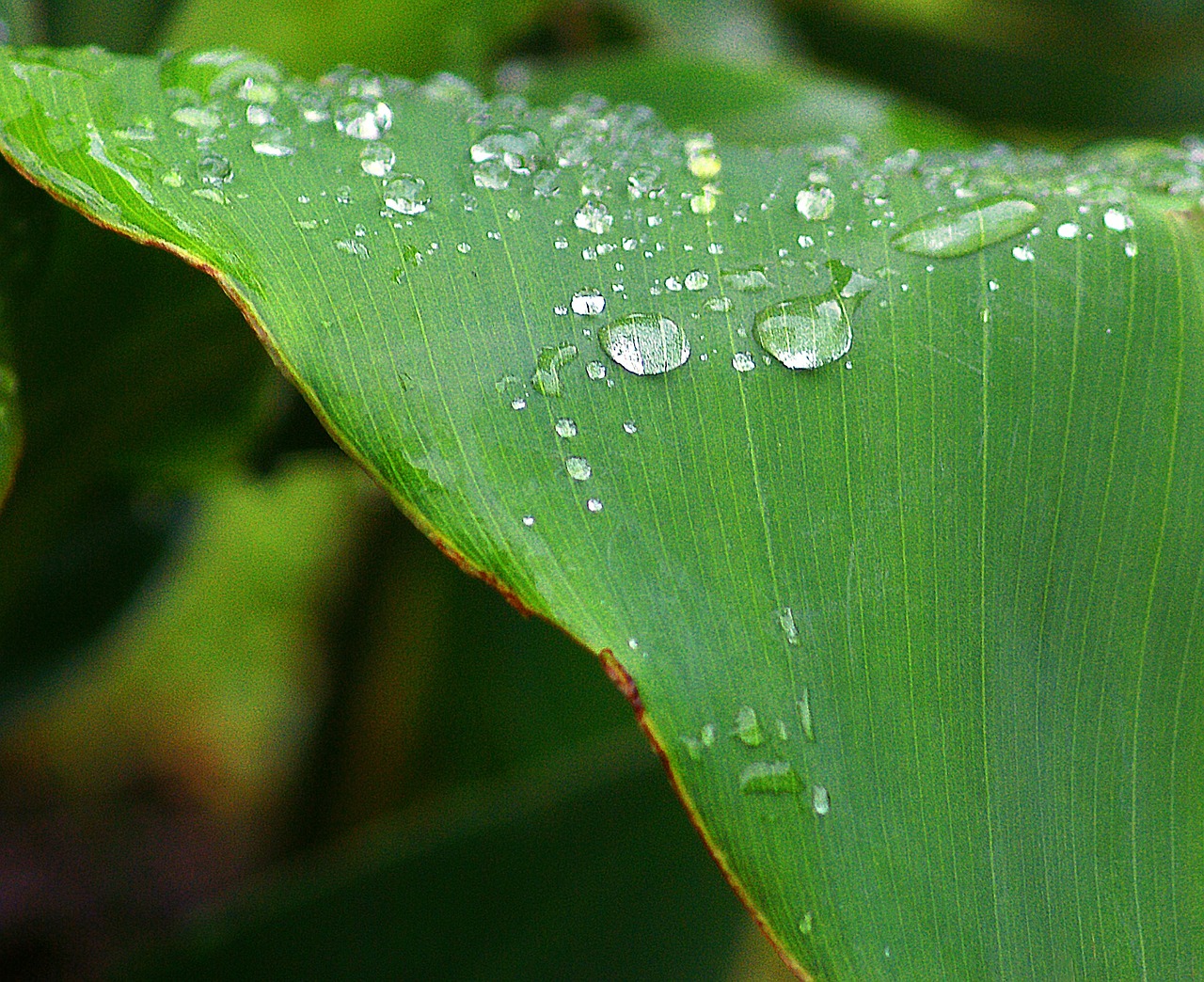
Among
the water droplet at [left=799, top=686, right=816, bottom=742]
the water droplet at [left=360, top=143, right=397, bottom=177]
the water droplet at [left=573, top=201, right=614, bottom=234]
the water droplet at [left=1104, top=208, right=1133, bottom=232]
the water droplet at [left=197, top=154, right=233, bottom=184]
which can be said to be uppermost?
the water droplet at [left=197, top=154, right=233, bottom=184]

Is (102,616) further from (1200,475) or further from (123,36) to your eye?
(1200,475)

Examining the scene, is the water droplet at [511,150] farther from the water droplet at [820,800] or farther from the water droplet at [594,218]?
the water droplet at [820,800]

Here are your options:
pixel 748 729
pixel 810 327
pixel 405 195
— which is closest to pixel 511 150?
pixel 405 195

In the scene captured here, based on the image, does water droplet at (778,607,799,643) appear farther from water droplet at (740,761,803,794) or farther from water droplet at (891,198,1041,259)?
water droplet at (891,198,1041,259)

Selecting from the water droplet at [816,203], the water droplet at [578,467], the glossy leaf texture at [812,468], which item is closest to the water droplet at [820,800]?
the glossy leaf texture at [812,468]

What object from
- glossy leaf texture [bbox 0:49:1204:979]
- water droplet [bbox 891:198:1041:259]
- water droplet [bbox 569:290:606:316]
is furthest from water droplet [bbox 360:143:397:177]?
water droplet [bbox 891:198:1041:259]

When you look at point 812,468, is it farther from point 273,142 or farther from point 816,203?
point 273,142

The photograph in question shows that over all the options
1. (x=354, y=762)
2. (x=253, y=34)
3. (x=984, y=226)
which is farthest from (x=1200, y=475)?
(x=354, y=762)
